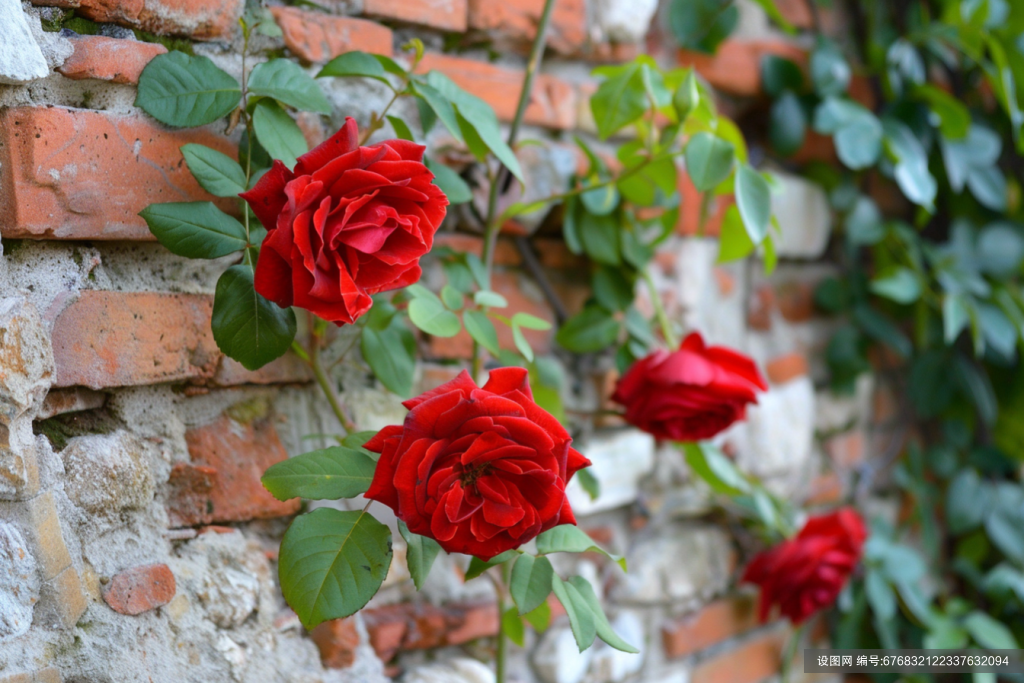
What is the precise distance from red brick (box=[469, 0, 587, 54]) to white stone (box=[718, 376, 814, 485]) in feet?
1.99

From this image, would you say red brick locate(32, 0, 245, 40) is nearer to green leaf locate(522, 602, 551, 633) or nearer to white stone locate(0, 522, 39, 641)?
white stone locate(0, 522, 39, 641)

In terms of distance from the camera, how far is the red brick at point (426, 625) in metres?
0.80

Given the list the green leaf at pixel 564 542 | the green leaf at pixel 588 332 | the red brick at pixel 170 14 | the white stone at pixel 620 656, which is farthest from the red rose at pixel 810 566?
the red brick at pixel 170 14

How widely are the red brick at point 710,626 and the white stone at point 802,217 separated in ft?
1.87

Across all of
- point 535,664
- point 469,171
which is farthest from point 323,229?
point 535,664

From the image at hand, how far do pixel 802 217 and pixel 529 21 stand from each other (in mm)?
619

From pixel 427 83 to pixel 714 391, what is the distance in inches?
16.9

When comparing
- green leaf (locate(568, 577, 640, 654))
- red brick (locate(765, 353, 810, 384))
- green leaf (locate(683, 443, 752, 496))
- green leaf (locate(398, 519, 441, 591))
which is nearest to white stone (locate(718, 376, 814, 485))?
red brick (locate(765, 353, 810, 384))

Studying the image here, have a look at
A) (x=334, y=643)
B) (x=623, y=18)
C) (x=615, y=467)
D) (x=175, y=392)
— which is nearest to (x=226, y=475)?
(x=175, y=392)

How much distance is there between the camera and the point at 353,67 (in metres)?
0.68

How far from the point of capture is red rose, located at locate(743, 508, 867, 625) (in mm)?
1074

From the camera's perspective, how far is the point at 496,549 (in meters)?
0.56

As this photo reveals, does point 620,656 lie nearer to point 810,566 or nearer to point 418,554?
point 810,566

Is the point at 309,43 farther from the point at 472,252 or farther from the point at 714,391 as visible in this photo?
the point at 714,391
